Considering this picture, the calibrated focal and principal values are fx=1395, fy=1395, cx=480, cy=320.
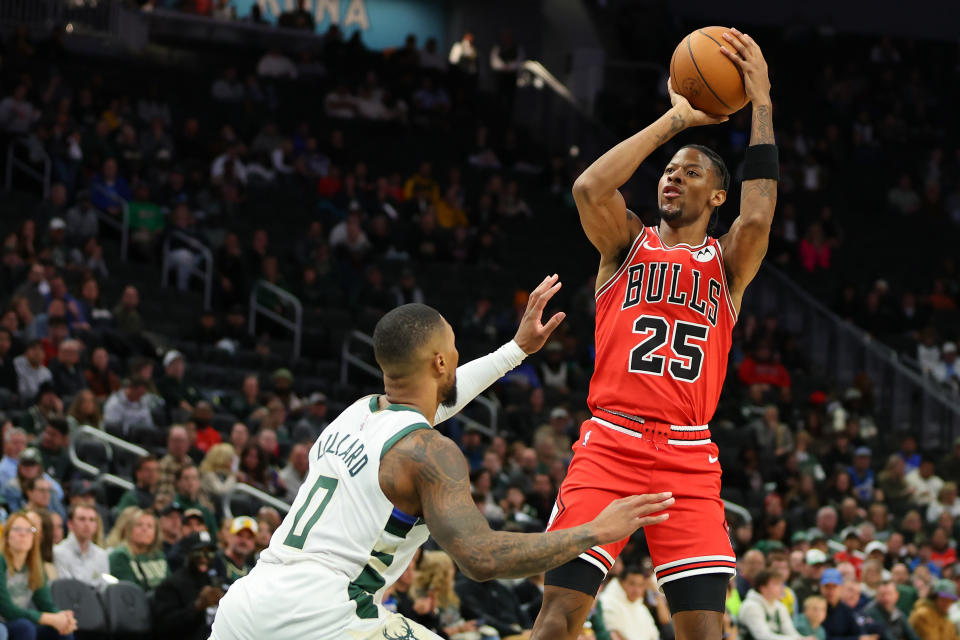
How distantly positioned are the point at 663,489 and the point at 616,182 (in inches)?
49.6

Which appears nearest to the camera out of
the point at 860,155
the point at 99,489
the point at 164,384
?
the point at 99,489

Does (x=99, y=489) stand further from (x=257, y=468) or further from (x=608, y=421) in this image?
(x=608, y=421)

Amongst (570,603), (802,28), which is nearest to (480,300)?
(802,28)

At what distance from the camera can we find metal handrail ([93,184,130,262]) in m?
17.3

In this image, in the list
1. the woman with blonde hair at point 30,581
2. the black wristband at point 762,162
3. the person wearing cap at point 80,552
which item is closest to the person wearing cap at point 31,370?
the person wearing cap at point 80,552

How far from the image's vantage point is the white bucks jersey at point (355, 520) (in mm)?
4441

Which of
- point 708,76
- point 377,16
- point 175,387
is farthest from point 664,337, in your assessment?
point 377,16

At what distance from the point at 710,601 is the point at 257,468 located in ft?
26.6

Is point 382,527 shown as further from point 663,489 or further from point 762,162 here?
point 762,162

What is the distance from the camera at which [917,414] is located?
781 inches

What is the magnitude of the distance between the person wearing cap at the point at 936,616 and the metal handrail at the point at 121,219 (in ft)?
33.0

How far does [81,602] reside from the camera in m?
9.63

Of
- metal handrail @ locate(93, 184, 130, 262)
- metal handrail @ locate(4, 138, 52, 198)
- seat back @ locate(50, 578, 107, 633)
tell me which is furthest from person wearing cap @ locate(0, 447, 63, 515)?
metal handrail @ locate(4, 138, 52, 198)

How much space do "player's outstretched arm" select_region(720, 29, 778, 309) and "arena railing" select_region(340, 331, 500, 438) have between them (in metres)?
10.7
